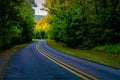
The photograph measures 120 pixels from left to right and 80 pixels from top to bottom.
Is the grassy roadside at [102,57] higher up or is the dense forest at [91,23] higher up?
the dense forest at [91,23]

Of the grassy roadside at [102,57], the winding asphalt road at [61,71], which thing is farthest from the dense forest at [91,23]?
the winding asphalt road at [61,71]

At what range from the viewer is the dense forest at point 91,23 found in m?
34.7

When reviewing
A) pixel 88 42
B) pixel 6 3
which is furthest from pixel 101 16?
pixel 6 3

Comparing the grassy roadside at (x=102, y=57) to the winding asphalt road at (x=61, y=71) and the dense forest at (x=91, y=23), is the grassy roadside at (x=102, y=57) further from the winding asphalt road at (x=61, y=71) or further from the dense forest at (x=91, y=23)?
the dense forest at (x=91, y=23)

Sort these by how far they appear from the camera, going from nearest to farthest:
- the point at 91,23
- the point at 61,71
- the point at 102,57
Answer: the point at 61,71 < the point at 102,57 < the point at 91,23

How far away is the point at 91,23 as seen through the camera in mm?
39156

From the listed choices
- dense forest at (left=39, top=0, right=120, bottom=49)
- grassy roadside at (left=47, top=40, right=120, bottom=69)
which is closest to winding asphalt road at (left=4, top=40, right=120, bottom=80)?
grassy roadside at (left=47, top=40, right=120, bottom=69)

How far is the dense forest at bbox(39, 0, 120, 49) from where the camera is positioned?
3472 centimetres

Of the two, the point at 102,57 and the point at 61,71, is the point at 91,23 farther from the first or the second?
the point at 61,71

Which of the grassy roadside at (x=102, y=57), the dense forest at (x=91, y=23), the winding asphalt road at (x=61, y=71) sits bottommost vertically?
the grassy roadside at (x=102, y=57)

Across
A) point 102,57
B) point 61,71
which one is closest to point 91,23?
point 102,57

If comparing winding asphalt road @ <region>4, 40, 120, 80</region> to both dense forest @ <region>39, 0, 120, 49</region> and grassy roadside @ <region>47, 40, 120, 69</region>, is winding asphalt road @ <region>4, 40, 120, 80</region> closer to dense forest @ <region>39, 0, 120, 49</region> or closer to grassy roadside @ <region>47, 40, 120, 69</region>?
grassy roadside @ <region>47, 40, 120, 69</region>

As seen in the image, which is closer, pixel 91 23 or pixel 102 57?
pixel 102 57

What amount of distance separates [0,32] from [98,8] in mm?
16925
